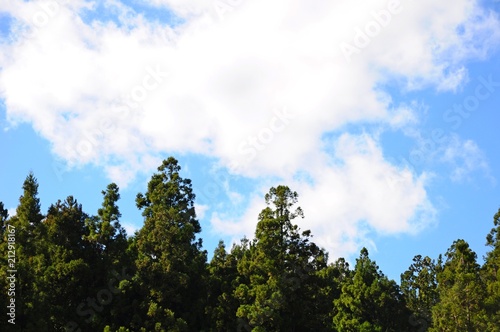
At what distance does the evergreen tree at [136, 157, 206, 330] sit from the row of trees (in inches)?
2.7

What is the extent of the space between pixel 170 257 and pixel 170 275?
3.87 ft

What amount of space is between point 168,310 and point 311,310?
35.0ft

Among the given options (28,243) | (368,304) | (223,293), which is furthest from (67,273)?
(368,304)

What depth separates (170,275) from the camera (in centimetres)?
3709

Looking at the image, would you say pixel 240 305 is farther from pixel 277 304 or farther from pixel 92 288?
pixel 92 288

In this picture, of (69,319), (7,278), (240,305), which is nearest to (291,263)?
(240,305)

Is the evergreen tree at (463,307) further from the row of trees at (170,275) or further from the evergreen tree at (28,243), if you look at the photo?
the evergreen tree at (28,243)

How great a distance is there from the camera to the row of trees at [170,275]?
1369 inches

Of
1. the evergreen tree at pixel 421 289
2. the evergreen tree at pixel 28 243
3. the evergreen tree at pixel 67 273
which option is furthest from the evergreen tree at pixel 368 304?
the evergreen tree at pixel 28 243

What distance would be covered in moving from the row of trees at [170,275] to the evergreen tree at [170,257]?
0.07 metres

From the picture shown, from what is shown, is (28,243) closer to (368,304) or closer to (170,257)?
(170,257)

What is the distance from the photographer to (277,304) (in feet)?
122

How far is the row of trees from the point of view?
3478 centimetres

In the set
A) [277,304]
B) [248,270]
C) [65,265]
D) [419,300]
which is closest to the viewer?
[65,265]
